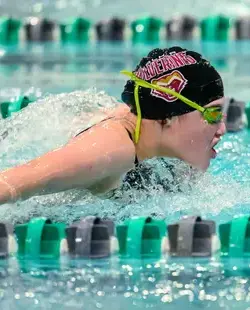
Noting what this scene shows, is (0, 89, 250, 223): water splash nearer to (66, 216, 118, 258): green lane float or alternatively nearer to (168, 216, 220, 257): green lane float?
(66, 216, 118, 258): green lane float

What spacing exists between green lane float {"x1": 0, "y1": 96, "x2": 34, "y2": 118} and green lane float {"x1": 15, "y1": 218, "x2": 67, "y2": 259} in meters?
1.55

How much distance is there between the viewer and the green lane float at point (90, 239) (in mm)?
2875

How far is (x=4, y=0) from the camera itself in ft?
24.2

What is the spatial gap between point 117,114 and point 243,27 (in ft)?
10.5

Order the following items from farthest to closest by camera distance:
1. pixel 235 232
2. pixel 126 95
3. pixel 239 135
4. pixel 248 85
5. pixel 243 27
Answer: pixel 243 27 → pixel 248 85 → pixel 239 135 → pixel 126 95 → pixel 235 232

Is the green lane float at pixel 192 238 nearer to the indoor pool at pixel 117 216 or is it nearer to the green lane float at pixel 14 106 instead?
the indoor pool at pixel 117 216

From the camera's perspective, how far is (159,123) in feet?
10.2

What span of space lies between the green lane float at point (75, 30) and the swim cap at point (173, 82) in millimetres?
3165

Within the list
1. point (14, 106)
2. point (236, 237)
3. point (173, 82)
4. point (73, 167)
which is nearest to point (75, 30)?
point (14, 106)

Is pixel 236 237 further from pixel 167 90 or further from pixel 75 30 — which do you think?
pixel 75 30

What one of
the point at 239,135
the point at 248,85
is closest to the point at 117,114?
the point at 239,135

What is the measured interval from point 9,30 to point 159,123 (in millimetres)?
3371

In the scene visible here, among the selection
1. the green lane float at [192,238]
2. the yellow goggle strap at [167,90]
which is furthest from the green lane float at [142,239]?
the yellow goggle strap at [167,90]

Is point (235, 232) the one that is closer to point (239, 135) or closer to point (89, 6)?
point (239, 135)
